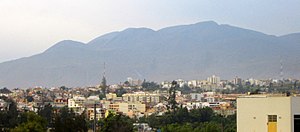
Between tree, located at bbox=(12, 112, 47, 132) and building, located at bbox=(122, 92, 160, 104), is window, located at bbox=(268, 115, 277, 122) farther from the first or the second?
Result: building, located at bbox=(122, 92, 160, 104)

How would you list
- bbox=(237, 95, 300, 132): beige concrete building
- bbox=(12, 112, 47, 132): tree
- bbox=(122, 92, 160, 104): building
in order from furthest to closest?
bbox=(122, 92, 160, 104): building
bbox=(12, 112, 47, 132): tree
bbox=(237, 95, 300, 132): beige concrete building

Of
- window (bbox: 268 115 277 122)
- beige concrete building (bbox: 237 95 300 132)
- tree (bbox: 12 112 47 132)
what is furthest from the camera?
tree (bbox: 12 112 47 132)

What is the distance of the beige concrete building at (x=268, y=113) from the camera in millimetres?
15961

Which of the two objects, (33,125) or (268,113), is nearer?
(268,113)

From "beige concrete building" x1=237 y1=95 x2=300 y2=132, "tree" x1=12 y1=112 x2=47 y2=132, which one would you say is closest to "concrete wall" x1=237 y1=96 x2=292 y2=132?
"beige concrete building" x1=237 y1=95 x2=300 y2=132

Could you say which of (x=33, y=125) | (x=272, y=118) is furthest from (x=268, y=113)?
(x=33, y=125)

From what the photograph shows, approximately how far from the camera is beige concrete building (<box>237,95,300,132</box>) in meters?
16.0

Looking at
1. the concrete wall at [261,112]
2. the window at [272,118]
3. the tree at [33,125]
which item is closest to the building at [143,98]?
the tree at [33,125]

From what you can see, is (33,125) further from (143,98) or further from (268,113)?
(143,98)

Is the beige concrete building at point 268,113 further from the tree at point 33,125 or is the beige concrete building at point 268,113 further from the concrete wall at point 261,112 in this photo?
→ the tree at point 33,125

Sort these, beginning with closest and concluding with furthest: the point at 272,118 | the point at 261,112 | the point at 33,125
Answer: the point at 272,118
the point at 261,112
the point at 33,125

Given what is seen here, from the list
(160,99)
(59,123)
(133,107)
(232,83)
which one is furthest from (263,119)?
(232,83)

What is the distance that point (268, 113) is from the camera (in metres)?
16.4

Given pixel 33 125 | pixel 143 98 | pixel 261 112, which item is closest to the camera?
pixel 261 112
